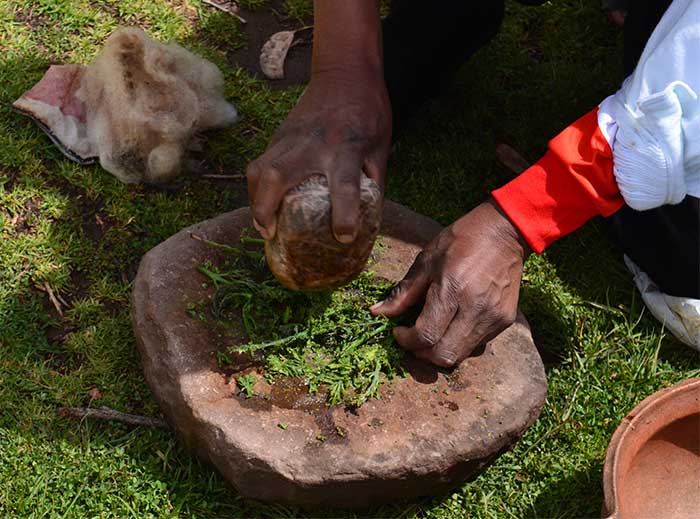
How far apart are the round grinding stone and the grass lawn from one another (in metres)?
0.25

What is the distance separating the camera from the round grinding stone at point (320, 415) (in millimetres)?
2869

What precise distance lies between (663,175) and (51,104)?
2598 mm

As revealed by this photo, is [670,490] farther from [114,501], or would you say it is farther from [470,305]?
[114,501]

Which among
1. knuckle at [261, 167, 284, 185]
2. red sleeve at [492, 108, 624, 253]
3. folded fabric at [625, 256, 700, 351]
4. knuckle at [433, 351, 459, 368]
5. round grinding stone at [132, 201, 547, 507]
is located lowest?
folded fabric at [625, 256, 700, 351]

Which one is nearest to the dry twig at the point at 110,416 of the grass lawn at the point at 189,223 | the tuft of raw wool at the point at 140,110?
the grass lawn at the point at 189,223

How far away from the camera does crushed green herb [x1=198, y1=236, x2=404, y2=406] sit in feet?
10.00

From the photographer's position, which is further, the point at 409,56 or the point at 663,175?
the point at 409,56

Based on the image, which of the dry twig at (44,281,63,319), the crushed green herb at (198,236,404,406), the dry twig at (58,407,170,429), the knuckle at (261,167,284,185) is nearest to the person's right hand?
the knuckle at (261,167,284,185)

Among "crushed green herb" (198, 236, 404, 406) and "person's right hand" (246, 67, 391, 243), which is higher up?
"person's right hand" (246, 67, 391, 243)

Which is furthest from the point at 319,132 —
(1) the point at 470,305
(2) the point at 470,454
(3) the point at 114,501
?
(3) the point at 114,501

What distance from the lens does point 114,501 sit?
10.4 feet

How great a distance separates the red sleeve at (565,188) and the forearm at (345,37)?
620mm

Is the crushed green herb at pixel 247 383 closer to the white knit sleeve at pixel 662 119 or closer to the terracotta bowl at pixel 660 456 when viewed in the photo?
the terracotta bowl at pixel 660 456

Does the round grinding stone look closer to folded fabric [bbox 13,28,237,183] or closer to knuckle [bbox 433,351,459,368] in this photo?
knuckle [bbox 433,351,459,368]
